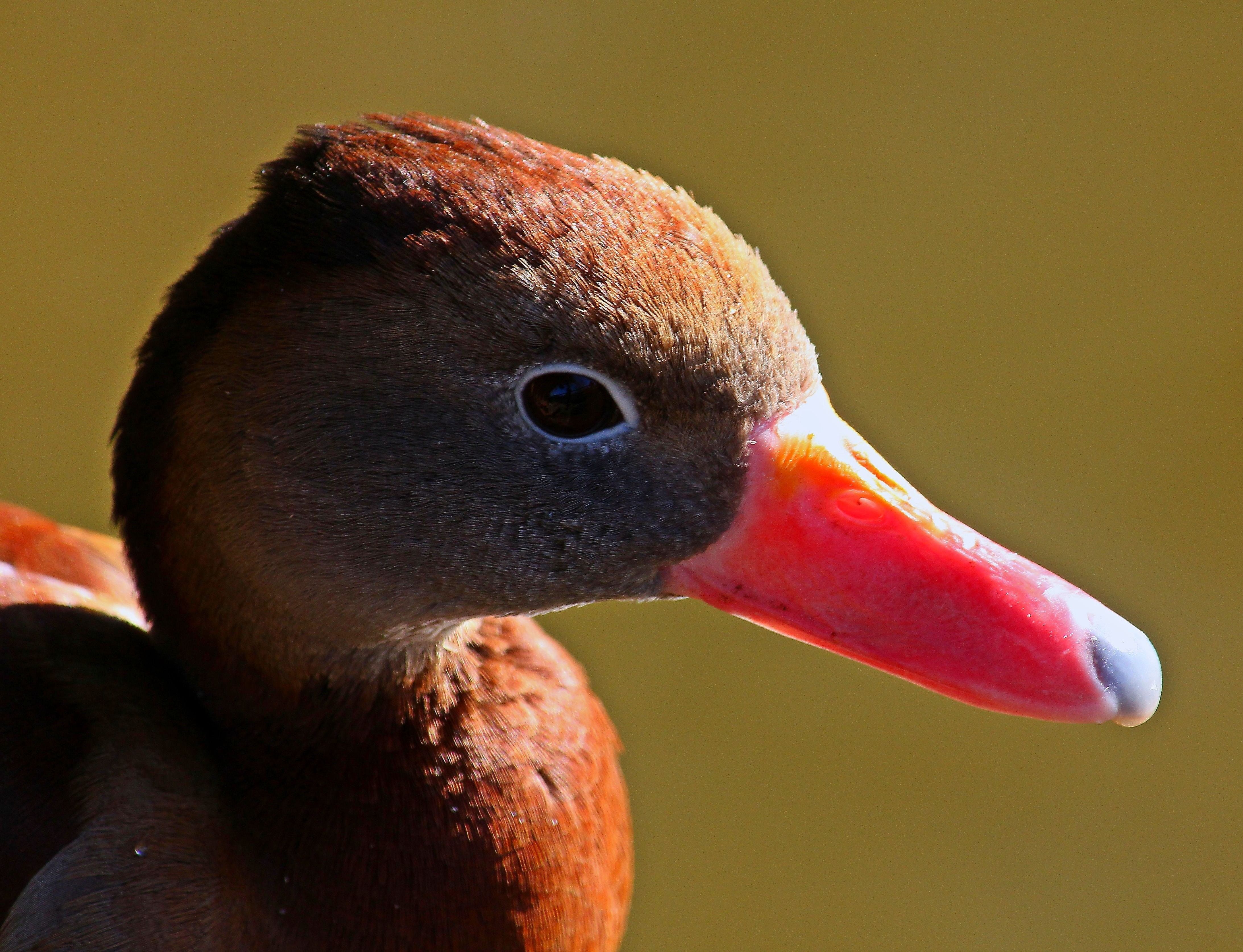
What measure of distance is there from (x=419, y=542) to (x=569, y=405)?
30cm

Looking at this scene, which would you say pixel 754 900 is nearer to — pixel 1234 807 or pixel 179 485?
pixel 1234 807

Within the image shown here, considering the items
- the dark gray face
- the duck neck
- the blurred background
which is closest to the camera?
the dark gray face

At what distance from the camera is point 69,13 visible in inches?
172

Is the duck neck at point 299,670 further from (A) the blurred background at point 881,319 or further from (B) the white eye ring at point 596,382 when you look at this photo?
(A) the blurred background at point 881,319

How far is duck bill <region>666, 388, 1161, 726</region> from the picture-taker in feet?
5.66

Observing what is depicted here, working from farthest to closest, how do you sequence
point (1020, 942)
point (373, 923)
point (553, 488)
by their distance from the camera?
point (1020, 942), point (373, 923), point (553, 488)

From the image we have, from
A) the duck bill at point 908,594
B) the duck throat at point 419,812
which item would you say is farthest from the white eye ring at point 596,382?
the duck throat at point 419,812

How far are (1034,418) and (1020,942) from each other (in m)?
1.50

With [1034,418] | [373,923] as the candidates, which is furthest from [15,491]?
[1034,418]

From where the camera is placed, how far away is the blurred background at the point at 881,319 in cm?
330

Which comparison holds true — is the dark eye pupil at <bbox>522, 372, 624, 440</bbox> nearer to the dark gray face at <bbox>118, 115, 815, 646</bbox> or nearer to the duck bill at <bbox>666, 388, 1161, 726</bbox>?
the dark gray face at <bbox>118, 115, 815, 646</bbox>

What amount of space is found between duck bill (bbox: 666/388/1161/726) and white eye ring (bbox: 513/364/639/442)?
189 millimetres

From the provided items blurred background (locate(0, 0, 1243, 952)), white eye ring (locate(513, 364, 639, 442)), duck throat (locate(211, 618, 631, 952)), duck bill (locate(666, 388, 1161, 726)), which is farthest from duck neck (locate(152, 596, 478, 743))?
blurred background (locate(0, 0, 1243, 952))

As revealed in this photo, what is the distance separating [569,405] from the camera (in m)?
1.68
